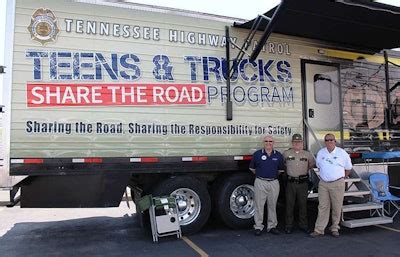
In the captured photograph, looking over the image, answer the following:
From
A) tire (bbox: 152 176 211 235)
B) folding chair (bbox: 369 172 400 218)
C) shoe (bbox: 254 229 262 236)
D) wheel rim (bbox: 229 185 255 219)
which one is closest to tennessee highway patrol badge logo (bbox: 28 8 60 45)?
tire (bbox: 152 176 211 235)

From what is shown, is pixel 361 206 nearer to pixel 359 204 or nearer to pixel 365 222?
pixel 359 204

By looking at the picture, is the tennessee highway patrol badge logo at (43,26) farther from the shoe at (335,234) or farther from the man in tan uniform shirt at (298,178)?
the shoe at (335,234)

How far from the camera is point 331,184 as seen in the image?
689 cm

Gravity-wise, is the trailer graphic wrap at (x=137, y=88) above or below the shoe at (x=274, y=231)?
above

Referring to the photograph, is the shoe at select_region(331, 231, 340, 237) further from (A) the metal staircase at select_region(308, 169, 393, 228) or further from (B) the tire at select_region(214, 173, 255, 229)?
(B) the tire at select_region(214, 173, 255, 229)

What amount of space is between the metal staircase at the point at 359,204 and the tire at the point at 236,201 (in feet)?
3.53

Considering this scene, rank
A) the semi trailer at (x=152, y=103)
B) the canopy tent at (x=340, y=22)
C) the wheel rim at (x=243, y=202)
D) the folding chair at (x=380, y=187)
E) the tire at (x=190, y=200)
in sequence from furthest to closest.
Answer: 1. the folding chair at (x=380, y=187)
2. the wheel rim at (x=243, y=202)
3. the tire at (x=190, y=200)
4. the canopy tent at (x=340, y=22)
5. the semi trailer at (x=152, y=103)

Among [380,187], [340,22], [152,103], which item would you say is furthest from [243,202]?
[340,22]

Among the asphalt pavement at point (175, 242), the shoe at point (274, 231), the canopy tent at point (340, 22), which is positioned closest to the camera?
the asphalt pavement at point (175, 242)

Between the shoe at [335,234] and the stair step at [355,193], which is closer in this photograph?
the shoe at [335,234]

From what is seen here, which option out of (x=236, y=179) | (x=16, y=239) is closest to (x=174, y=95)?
(x=236, y=179)

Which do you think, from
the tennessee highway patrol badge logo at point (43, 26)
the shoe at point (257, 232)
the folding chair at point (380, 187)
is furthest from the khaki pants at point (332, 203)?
the tennessee highway patrol badge logo at point (43, 26)

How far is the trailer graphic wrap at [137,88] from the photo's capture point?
6074mm

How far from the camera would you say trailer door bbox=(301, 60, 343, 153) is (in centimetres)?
795
